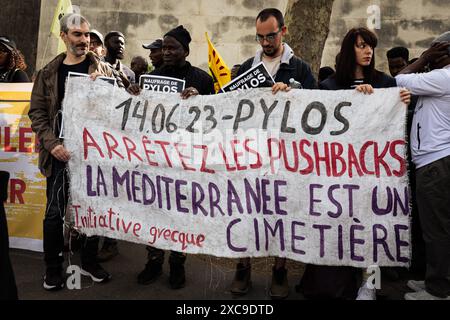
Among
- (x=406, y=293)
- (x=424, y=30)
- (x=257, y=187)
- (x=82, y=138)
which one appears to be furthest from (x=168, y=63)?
(x=424, y=30)

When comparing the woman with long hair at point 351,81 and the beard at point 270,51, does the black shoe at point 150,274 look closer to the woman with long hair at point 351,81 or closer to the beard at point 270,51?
the woman with long hair at point 351,81

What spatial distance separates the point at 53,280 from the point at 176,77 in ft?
6.46

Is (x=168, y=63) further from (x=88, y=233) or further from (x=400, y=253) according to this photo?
(x=400, y=253)

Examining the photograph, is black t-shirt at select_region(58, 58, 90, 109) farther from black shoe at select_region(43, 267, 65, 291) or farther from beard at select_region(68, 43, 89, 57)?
black shoe at select_region(43, 267, 65, 291)

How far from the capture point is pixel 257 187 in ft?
11.0

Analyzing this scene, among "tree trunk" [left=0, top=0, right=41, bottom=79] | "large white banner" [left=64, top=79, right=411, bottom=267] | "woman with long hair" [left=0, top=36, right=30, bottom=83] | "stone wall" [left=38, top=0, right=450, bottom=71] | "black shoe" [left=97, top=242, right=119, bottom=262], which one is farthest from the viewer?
"stone wall" [left=38, top=0, right=450, bottom=71]

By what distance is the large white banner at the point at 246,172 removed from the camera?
3207mm

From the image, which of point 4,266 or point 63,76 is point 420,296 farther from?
point 63,76

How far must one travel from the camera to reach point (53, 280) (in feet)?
12.2

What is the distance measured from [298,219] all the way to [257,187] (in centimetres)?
38

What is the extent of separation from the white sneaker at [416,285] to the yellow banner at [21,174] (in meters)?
3.53

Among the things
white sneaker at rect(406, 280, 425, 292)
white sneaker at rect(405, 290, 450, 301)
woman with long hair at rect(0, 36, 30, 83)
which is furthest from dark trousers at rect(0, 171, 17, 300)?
white sneaker at rect(406, 280, 425, 292)

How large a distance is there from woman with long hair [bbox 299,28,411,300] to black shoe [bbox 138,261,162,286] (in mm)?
1358

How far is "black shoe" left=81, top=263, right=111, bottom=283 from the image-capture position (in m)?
3.91
